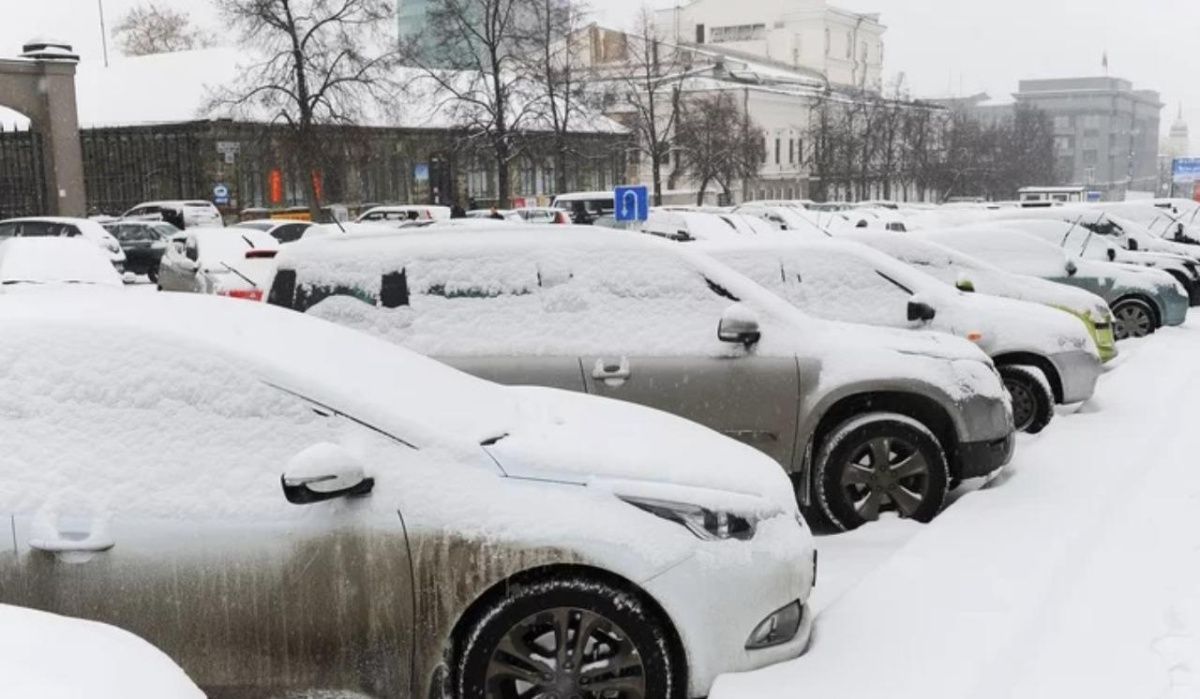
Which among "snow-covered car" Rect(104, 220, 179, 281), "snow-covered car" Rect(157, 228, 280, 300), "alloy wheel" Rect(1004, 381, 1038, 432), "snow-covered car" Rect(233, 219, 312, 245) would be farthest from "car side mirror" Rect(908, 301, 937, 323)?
"snow-covered car" Rect(104, 220, 179, 281)

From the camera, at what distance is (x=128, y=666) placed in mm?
2660

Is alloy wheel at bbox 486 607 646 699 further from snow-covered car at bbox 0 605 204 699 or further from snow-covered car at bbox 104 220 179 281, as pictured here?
snow-covered car at bbox 104 220 179 281

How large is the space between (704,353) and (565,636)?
3054 mm

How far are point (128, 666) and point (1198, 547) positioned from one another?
5270 millimetres

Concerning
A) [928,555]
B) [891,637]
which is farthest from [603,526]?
[928,555]

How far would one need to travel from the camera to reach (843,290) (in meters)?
8.63

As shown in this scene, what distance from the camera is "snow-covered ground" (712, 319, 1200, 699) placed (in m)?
4.33

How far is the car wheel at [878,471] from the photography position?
6.75 meters

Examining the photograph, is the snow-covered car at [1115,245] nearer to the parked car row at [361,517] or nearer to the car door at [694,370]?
the car door at [694,370]

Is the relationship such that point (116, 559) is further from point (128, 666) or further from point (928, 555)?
point (928, 555)

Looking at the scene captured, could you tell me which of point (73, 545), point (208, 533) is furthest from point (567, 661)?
point (73, 545)

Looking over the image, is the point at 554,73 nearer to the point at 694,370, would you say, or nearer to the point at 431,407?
the point at 694,370

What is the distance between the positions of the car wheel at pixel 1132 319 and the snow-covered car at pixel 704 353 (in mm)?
9328

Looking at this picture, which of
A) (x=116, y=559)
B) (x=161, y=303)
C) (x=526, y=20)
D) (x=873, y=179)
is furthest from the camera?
(x=873, y=179)
